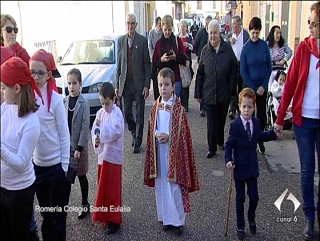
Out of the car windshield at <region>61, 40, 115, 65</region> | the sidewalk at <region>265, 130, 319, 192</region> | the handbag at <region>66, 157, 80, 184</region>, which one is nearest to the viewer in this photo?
the handbag at <region>66, 157, 80, 184</region>

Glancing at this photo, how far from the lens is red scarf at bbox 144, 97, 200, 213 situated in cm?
391

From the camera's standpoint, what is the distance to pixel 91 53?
961 cm

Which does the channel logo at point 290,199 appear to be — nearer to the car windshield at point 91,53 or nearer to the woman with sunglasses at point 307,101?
the woman with sunglasses at point 307,101

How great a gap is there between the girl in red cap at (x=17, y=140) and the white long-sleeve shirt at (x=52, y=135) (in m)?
0.39

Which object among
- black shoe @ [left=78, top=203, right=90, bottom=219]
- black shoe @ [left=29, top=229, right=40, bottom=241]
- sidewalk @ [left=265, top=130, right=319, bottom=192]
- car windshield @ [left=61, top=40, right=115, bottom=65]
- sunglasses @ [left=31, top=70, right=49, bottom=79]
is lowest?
sidewalk @ [left=265, top=130, right=319, bottom=192]

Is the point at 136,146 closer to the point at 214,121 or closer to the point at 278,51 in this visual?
the point at 214,121

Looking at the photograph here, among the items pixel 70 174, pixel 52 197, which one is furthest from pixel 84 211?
pixel 52 197

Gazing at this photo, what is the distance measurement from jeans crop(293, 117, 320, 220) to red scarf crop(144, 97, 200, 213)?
100cm

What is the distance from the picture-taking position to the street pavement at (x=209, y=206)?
4.01 meters

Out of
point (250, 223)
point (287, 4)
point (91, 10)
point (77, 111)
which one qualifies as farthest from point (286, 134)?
point (91, 10)

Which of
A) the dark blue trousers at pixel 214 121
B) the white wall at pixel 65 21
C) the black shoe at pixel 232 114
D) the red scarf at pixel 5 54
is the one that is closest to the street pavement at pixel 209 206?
the dark blue trousers at pixel 214 121

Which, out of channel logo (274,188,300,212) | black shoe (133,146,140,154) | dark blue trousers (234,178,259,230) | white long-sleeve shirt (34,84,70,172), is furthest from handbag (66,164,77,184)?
black shoe (133,146,140,154)

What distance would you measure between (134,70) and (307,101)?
343 cm

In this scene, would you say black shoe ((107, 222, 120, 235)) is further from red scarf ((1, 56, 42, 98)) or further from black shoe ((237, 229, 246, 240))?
red scarf ((1, 56, 42, 98))
